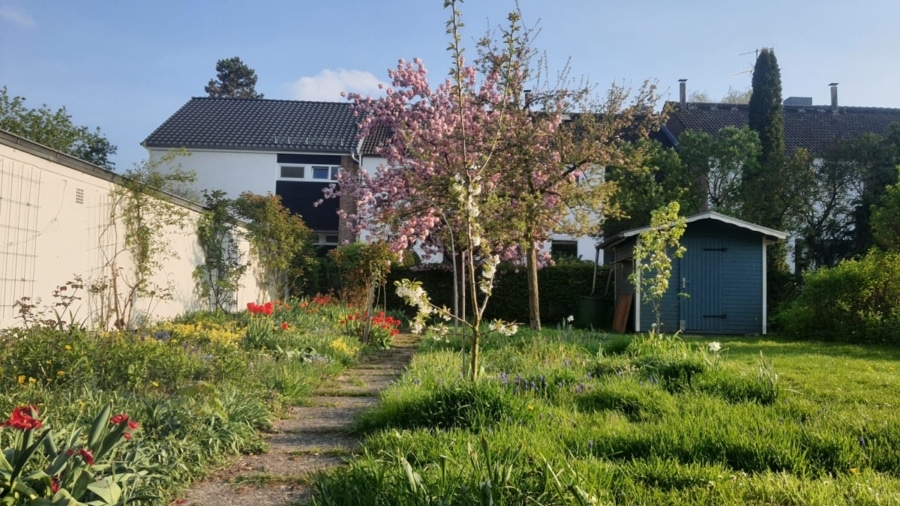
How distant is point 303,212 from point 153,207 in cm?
1453

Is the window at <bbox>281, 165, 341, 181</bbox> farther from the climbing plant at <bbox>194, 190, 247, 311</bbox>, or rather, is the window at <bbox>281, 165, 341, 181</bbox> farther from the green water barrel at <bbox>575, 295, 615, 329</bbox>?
the green water barrel at <bbox>575, 295, 615, 329</bbox>

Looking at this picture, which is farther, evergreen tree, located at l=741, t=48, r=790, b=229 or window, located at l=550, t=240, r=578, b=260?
window, located at l=550, t=240, r=578, b=260

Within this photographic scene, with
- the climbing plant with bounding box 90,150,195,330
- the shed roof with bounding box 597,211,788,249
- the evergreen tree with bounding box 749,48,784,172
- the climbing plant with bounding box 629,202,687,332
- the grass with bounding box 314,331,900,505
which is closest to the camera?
the grass with bounding box 314,331,900,505

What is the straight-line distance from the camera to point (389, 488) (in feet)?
9.87

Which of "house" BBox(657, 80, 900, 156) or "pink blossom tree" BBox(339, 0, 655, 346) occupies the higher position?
"house" BBox(657, 80, 900, 156)

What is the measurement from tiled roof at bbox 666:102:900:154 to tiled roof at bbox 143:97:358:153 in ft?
46.9

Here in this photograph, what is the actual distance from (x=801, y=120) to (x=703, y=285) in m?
20.8

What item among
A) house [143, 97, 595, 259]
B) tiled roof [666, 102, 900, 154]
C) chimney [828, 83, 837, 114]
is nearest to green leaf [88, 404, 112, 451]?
house [143, 97, 595, 259]

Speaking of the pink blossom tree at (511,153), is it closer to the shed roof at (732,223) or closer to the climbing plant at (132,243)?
the shed roof at (732,223)

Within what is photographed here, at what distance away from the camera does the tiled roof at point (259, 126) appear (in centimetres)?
2547

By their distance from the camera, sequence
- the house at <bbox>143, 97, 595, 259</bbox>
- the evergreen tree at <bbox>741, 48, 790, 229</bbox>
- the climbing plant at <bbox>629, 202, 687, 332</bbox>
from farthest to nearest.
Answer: the house at <bbox>143, 97, 595, 259</bbox> → the evergreen tree at <bbox>741, 48, 790, 229</bbox> → the climbing plant at <bbox>629, 202, 687, 332</bbox>

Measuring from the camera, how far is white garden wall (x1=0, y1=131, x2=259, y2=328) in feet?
24.8

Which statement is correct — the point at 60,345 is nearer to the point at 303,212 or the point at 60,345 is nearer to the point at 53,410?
the point at 53,410

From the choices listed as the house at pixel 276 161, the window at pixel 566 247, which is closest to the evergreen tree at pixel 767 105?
the window at pixel 566 247
